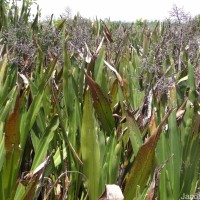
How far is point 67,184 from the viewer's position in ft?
2.63

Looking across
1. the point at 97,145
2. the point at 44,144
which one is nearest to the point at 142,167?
the point at 97,145

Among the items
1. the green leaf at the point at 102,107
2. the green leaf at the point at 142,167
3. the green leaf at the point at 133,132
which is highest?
the green leaf at the point at 102,107

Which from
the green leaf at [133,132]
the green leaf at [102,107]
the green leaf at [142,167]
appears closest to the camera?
the green leaf at [142,167]

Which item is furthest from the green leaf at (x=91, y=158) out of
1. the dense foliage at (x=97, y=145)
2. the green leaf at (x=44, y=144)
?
the green leaf at (x=44, y=144)

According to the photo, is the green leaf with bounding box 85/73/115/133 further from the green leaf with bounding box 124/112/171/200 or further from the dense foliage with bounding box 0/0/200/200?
the green leaf with bounding box 124/112/171/200

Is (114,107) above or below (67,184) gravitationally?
above

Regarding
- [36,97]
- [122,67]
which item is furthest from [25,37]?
[36,97]

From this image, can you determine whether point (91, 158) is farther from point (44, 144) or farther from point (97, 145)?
point (44, 144)

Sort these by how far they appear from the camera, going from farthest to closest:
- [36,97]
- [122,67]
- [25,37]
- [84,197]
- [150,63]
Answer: [25,37] → [122,67] → [150,63] → [36,97] → [84,197]

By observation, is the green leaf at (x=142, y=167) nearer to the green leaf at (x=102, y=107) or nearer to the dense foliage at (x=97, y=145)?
the dense foliage at (x=97, y=145)

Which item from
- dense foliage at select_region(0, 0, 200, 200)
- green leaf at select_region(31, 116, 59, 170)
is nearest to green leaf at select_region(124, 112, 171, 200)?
dense foliage at select_region(0, 0, 200, 200)

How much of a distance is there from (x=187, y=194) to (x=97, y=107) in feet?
1.13

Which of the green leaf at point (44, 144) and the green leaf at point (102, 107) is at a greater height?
the green leaf at point (102, 107)

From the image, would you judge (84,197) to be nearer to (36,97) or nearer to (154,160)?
(154,160)
